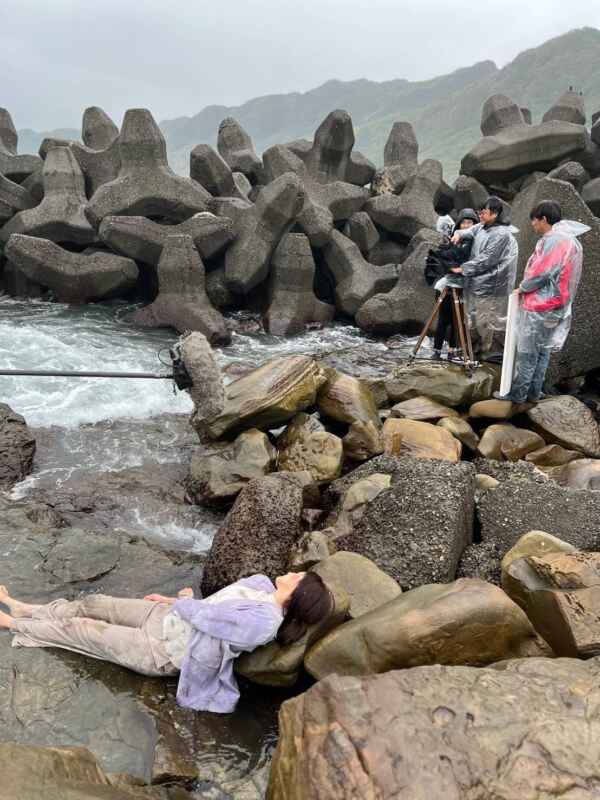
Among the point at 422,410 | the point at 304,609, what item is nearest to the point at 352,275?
the point at 422,410

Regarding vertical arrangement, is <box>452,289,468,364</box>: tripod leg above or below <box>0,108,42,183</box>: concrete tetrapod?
below

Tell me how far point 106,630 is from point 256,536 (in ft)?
3.32

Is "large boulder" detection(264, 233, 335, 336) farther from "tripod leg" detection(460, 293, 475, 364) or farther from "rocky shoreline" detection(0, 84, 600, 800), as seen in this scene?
"tripod leg" detection(460, 293, 475, 364)

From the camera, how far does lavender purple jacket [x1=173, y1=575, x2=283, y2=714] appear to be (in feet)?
8.28

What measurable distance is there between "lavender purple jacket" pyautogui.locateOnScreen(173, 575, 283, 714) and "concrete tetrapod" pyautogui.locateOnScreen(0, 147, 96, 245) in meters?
8.91

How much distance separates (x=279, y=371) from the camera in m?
5.12

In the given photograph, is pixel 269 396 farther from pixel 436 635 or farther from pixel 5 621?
pixel 436 635

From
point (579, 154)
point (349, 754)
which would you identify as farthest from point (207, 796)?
point (579, 154)

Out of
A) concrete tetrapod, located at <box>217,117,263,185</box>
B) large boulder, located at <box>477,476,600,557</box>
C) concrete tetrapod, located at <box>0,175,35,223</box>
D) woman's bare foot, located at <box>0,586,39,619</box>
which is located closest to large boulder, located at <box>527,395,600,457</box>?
large boulder, located at <box>477,476,600,557</box>

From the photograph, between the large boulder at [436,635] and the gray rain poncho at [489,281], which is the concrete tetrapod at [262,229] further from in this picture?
the large boulder at [436,635]

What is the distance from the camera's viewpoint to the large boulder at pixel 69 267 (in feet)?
29.8

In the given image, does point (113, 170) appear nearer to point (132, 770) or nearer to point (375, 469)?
point (375, 469)

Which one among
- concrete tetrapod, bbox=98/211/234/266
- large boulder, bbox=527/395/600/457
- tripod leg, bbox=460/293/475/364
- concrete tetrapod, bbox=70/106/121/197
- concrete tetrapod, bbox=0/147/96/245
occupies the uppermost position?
concrete tetrapod, bbox=70/106/121/197

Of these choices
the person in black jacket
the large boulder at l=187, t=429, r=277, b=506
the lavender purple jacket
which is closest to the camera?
the lavender purple jacket
